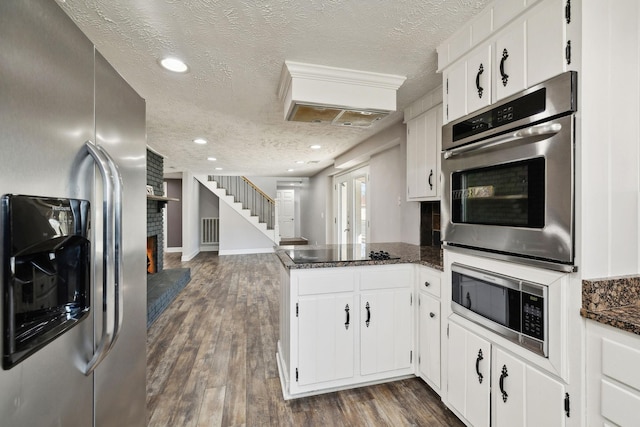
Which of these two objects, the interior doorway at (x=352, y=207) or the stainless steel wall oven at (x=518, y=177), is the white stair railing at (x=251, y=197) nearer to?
the interior doorway at (x=352, y=207)

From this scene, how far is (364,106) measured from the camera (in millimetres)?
2199

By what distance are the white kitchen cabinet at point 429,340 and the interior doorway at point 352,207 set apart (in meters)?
2.82

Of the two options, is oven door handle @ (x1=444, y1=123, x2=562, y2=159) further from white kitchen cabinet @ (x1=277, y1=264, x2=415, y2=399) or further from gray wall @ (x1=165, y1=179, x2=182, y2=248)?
gray wall @ (x1=165, y1=179, x2=182, y2=248)

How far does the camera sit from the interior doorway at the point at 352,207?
525 centimetres

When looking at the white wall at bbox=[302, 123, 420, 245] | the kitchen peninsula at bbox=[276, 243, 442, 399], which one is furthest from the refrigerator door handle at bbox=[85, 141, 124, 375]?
the white wall at bbox=[302, 123, 420, 245]

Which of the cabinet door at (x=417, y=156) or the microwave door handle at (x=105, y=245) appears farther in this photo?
the cabinet door at (x=417, y=156)

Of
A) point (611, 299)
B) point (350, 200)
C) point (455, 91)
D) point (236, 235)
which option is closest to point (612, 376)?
point (611, 299)

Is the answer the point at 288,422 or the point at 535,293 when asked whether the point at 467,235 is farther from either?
the point at 288,422

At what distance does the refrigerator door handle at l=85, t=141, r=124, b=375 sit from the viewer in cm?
81

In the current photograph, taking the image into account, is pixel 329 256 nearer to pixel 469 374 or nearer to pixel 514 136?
pixel 469 374

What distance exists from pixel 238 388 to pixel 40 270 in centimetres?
186

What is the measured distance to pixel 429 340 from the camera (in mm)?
2039

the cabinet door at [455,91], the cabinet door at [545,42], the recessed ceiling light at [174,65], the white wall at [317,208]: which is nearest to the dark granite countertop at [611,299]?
the cabinet door at [545,42]

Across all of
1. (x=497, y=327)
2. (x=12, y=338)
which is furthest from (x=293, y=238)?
(x=12, y=338)
